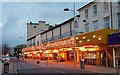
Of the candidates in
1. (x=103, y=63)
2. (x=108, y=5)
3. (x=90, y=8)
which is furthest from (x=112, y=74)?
(x=90, y=8)

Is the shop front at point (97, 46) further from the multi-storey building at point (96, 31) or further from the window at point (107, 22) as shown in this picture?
the window at point (107, 22)

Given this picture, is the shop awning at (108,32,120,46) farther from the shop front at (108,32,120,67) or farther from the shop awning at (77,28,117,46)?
the shop awning at (77,28,117,46)

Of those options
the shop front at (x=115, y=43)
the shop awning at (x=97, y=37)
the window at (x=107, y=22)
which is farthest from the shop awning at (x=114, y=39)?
the window at (x=107, y=22)

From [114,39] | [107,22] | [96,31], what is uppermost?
[107,22]

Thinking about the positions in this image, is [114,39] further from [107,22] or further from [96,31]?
[107,22]

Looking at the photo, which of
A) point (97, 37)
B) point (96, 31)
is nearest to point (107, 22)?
point (96, 31)

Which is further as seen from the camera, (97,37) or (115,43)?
(97,37)

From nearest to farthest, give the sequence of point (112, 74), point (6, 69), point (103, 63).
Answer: point (112, 74) < point (6, 69) < point (103, 63)

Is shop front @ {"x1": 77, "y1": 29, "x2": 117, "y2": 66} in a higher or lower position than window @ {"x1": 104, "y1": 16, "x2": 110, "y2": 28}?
lower

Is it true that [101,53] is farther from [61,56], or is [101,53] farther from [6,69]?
[61,56]

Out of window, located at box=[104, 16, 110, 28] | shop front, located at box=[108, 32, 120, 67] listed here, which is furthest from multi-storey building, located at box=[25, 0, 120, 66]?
shop front, located at box=[108, 32, 120, 67]

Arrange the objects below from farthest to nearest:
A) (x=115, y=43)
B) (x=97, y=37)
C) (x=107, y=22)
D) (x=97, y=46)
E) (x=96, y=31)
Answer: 1. (x=107, y=22)
2. (x=97, y=46)
3. (x=96, y=31)
4. (x=97, y=37)
5. (x=115, y=43)

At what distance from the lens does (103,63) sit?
1597 inches

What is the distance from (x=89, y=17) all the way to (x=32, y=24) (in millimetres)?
83506
